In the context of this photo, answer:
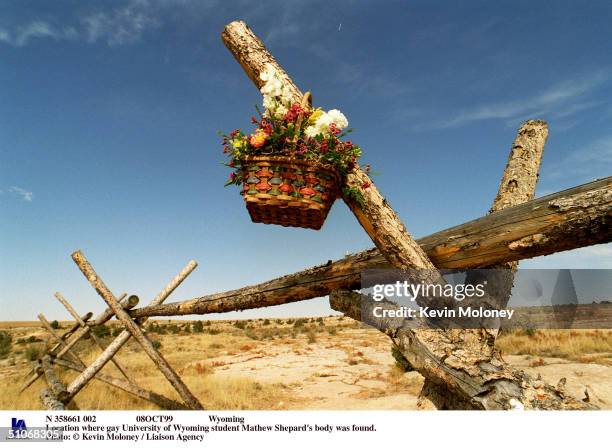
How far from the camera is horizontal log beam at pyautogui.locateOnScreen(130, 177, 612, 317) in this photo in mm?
2463

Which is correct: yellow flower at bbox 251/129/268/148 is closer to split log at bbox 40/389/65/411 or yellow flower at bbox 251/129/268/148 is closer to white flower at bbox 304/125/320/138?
white flower at bbox 304/125/320/138

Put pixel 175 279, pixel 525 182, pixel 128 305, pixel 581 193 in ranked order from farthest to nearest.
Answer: pixel 175 279, pixel 128 305, pixel 525 182, pixel 581 193

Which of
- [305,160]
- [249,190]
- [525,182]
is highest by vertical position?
[525,182]

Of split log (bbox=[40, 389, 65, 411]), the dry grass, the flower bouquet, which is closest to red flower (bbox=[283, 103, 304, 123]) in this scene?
the flower bouquet

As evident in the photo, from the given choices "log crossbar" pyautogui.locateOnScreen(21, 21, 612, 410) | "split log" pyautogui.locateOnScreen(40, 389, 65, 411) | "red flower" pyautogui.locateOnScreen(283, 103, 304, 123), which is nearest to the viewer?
"log crossbar" pyautogui.locateOnScreen(21, 21, 612, 410)

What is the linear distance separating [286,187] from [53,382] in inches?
317

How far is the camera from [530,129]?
4668 millimetres

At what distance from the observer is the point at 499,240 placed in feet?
9.41

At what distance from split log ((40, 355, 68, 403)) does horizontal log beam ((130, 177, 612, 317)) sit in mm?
Result: 4338

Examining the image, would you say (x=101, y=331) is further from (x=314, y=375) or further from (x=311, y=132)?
(x=311, y=132)

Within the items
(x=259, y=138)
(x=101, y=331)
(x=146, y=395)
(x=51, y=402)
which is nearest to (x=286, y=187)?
(x=259, y=138)

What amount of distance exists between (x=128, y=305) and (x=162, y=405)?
6.51 feet
